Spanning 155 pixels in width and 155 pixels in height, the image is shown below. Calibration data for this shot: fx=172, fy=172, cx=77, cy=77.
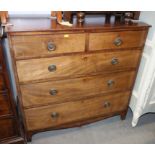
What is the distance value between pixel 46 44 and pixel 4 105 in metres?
0.55

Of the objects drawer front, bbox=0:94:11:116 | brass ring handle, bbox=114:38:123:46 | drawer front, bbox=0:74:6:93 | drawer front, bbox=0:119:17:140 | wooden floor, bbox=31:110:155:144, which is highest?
brass ring handle, bbox=114:38:123:46

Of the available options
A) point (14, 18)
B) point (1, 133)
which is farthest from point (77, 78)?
point (1, 133)

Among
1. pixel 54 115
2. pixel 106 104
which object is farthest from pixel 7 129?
pixel 106 104

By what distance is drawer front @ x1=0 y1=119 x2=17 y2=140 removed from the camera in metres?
1.33

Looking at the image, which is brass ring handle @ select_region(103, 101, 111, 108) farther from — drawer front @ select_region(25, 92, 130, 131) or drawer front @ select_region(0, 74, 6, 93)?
drawer front @ select_region(0, 74, 6, 93)

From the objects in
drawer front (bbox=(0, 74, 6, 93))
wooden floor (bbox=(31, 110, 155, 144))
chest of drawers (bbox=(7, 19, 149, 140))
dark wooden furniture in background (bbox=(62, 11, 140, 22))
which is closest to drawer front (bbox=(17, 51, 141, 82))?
chest of drawers (bbox=(7, 19, 149, 140))

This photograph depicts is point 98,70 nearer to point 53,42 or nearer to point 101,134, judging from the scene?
point 53,42

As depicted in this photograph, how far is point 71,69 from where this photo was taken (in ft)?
4.17

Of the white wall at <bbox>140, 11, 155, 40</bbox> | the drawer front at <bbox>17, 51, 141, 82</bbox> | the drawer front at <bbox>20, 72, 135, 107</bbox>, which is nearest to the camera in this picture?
the drawer front at <bbox>17, 51, 141, 82</bbox>

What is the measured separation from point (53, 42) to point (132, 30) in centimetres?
59

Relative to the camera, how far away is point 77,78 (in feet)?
4.39

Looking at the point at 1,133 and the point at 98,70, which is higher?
the point at 98,70

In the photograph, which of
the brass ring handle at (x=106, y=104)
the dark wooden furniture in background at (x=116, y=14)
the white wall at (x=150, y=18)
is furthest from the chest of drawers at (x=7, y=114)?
the white wall at (x=150, y=18)
